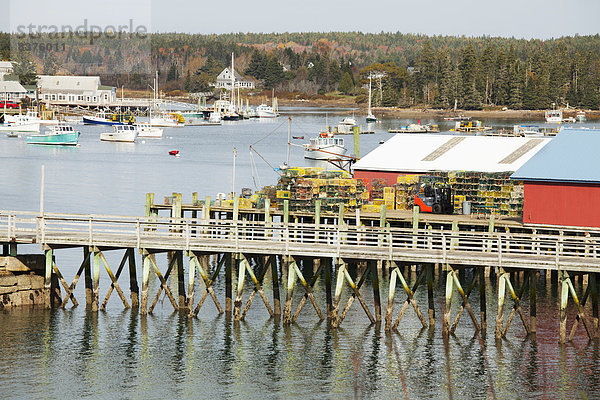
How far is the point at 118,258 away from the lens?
201 ft

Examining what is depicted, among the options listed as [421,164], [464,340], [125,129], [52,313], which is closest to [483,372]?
[464,340]

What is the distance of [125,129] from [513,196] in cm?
11876

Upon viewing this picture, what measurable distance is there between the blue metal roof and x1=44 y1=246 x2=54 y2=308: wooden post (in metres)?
21.6

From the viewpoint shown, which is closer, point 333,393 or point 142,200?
point 333,393

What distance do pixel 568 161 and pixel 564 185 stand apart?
169cm

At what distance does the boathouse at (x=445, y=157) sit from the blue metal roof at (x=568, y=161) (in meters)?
6.27

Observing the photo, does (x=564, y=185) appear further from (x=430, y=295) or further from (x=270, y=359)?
(x=270, y=359)

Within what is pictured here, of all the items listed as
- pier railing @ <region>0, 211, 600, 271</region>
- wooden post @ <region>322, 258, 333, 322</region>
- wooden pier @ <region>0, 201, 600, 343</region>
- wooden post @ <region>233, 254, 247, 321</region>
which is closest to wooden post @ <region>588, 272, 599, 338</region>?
wooden pier @ <region>0, 201, 600, 343</region>

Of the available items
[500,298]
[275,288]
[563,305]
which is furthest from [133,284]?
[563,305]

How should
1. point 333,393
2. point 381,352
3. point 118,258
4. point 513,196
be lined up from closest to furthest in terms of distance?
point 333,393 < point 381,352 < point 513,196 < point 118,258

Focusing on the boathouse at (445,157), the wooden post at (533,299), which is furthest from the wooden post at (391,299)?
the boathouse at (445,157)

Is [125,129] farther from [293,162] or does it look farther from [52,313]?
[52,313]

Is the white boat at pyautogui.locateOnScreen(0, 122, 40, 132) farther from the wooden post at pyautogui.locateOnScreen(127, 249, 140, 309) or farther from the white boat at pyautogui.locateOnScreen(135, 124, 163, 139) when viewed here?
the wooden post at pyautogui.locateOnScreen(127, 249, 140, 309)

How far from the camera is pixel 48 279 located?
45969 mm
